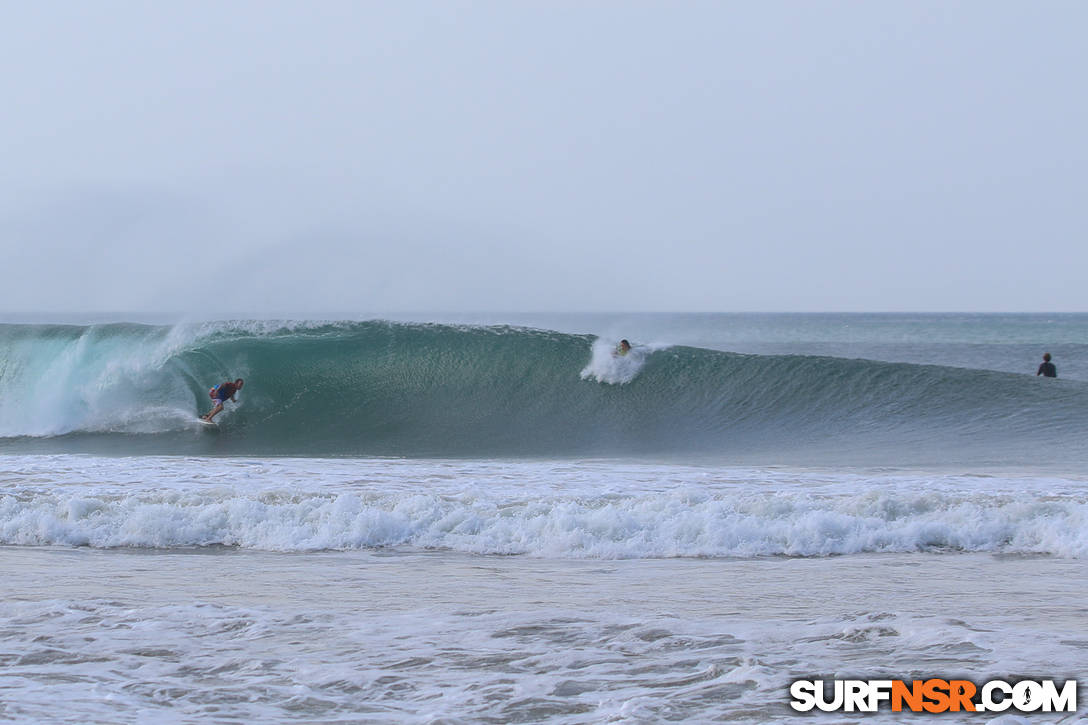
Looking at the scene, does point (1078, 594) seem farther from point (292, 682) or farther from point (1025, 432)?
point (1025, 432)

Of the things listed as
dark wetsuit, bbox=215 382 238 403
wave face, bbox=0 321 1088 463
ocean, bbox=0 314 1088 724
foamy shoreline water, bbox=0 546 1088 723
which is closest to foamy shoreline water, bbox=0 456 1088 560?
ocean, bbox=0 314 1088 724

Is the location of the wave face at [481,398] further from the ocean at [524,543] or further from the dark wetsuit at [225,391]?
the dark wetsuit at [225,391]

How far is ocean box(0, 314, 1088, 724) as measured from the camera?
3.76 m

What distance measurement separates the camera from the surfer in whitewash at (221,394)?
13.9m

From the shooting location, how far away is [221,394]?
46.5ft

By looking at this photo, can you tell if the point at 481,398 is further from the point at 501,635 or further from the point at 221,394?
the point at 501,635

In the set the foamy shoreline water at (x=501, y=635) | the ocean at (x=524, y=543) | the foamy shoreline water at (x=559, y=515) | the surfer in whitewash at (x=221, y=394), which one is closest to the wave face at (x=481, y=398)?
the ocean at (x=524, y=543)

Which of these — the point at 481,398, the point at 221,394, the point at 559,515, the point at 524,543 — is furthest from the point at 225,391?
the point at 524,543

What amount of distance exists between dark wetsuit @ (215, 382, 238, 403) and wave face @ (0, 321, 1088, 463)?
199 millimetres

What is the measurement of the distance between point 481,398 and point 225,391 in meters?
3.54

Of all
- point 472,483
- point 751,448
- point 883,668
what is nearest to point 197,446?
point 472,483

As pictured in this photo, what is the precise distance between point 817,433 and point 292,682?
10370mm

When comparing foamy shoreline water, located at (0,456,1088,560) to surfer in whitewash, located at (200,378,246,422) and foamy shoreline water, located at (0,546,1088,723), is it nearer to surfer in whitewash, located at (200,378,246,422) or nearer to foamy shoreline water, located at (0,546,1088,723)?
foamy shoreline water, located at (0,546,1088,723)

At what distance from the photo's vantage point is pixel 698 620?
4.61m
